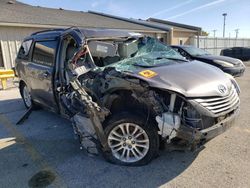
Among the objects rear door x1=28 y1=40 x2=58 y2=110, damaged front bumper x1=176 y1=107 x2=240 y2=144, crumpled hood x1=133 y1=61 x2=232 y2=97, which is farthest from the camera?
rear door x1=28 y1=40 x2=58 y2=110

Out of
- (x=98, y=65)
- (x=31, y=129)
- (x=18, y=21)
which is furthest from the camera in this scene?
(x=18, y=21)

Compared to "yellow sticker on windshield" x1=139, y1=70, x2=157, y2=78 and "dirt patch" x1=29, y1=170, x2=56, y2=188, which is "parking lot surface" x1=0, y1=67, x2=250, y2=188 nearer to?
"dirt patch" x1=29, y1=170, x2=56, y2=188

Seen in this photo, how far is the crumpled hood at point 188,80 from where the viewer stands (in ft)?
9.39

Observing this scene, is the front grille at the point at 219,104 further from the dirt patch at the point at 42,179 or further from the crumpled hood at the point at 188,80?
the dirt patch at the point at 42,179

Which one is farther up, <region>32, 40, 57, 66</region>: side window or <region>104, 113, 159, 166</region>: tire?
<region>32, 40, 57, 66</region>: side window

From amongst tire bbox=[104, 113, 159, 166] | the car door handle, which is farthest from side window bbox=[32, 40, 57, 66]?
tire bbox=[104, 113, 159, 166]

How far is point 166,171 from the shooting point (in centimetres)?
304

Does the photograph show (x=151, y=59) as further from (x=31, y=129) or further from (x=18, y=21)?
(x=18, y=21)

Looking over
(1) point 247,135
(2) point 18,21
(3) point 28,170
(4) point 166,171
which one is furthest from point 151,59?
(2) point 18,21

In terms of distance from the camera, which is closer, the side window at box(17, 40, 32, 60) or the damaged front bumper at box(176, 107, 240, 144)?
the damaged front bumper at box(176, 107, 240, 144)

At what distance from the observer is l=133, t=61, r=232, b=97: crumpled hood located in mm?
2863

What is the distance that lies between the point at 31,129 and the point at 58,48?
6.07ft

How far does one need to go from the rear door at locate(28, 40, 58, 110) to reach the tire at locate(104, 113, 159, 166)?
1.72 metres

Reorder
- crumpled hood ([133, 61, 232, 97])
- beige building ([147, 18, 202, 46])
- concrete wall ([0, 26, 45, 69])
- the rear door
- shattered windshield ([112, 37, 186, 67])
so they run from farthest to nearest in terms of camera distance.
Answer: beige building ([147, 18, 202, 46])
concrete wall ([0, 26, 45, 69])
the rear door
shattered windshield ([112, 37, 186, 67])
crumpled hood ([133, 61, 232, 97])
